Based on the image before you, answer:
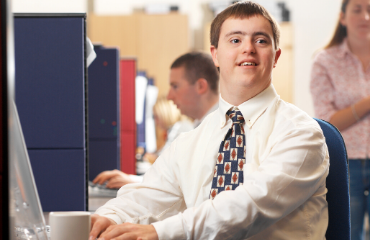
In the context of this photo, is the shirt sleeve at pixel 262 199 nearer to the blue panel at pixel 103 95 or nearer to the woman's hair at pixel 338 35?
the woman's hair at pixel 338 35

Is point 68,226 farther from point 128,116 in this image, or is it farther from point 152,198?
point 128,116

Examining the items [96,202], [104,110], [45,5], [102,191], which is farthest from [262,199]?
[45,5]

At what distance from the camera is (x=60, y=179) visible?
1.35m

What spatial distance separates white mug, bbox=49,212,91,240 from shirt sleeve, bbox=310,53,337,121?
1271 millimetres

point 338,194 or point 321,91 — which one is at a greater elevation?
point 321,91

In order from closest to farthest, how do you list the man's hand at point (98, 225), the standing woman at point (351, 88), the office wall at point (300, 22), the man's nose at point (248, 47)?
the man's hand at point (98, 225) < the man's nose at point (248, 47) < the standing woman at point (351, 88) < the office wall at point (300, 22)

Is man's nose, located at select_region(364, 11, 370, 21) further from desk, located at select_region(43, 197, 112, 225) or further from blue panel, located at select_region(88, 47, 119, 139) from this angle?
desk, located at select_region(43, 197, 112, 225)

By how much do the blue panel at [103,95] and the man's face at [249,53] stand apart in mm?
1147

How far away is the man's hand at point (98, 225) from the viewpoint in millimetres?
893

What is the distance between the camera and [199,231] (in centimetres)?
80

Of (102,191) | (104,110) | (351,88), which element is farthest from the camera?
(104,110)

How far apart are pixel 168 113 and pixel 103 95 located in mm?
2910

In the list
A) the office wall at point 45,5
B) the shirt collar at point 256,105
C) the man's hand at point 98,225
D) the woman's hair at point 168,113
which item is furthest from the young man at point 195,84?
the woman's hair at point 168,113

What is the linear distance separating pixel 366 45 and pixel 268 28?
1029 mm
